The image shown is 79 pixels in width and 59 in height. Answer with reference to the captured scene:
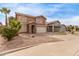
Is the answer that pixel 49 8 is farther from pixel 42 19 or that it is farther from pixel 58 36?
pixel 58 36

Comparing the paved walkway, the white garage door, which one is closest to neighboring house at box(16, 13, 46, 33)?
the white garage door

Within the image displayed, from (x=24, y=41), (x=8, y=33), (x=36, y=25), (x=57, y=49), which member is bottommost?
(x=57, y=49)

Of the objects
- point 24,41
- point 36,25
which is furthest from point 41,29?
point 24,41

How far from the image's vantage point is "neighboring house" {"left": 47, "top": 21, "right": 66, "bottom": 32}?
290cm

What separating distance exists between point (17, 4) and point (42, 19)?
45 centimetres

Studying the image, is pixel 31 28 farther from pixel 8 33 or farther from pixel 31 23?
pixel 8 33

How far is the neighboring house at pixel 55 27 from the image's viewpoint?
290 cm

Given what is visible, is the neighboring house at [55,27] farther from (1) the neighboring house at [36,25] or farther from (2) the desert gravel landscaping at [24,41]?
(2) the desert gravel landscaping at [24,41]

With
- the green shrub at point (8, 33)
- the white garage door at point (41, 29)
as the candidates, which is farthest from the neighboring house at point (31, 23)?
the green shrub at point (8, 33)

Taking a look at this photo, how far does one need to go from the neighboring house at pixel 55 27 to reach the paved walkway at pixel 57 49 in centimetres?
11

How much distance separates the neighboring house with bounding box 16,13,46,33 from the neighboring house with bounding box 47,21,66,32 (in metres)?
0.08

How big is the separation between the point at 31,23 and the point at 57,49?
1.89 ft

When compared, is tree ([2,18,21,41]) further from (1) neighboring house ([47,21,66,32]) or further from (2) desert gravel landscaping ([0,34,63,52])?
(1) neighboring house ([47,21,66,32])

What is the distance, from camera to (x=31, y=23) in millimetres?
2904
